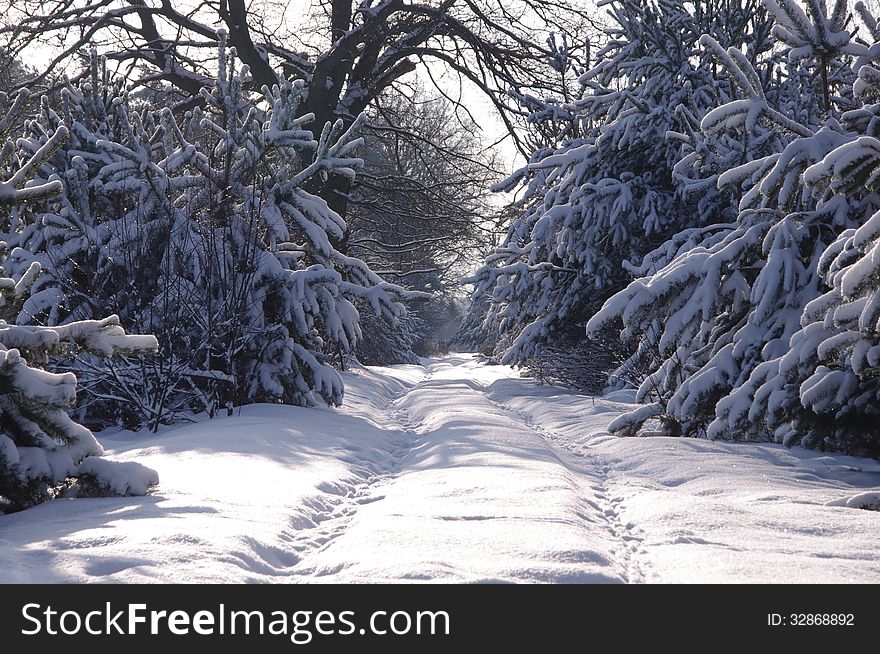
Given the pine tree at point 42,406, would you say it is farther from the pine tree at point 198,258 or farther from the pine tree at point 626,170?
the pine tree at point 626,170

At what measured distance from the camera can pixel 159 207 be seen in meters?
8.16

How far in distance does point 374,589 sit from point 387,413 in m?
7.53

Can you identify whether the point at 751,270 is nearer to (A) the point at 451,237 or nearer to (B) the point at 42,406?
(B) the point at 42,406

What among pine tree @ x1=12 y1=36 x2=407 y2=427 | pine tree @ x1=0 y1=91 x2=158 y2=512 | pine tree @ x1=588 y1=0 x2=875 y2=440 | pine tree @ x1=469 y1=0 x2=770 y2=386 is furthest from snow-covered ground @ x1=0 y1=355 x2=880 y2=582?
pine tree @ x1=469 y1=0 x2=770 y2=386

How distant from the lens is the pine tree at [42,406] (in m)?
3.68

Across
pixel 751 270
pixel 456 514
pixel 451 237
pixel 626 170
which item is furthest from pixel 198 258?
pixel 451 237

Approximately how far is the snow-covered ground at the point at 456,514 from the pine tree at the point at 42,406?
14 cm

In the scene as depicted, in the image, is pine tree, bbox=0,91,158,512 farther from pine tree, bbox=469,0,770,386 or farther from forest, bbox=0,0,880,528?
pine tree, bbox=469,0,770,386

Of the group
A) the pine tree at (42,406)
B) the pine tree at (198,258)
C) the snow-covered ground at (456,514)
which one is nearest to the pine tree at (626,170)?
the pine tree at (198,258)

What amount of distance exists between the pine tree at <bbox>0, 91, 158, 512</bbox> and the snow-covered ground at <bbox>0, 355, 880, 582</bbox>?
137 mm

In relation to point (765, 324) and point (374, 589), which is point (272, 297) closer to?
point (765, 324)

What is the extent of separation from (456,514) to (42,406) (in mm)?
2122

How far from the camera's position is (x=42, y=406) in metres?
3.73

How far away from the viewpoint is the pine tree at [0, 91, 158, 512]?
3676mm
